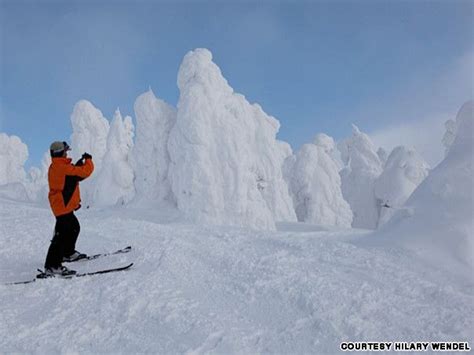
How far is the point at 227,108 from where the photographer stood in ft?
87.2

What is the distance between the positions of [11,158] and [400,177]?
55536mm

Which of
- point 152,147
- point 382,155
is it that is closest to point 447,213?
point 152,147

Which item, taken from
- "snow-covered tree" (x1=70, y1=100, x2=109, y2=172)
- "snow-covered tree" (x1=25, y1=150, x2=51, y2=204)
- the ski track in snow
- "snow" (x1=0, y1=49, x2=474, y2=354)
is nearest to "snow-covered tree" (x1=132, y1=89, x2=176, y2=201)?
"snow" (x1=0, y1=49, x2=474, y2=354)

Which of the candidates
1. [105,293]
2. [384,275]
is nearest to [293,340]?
[384,275]

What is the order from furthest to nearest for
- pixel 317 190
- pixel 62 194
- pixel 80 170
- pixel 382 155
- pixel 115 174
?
pixel 382 155 → pixel 115 174 → pixel 317 190 → pixel 62 194 → pixel 80 170

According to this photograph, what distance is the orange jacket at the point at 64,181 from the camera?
19.6ft

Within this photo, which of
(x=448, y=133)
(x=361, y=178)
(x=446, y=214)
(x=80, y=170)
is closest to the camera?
(x=80, y=170)

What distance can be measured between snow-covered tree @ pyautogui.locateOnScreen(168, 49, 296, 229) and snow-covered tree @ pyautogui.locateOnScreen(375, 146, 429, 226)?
43.9 feet

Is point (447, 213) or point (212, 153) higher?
point (212, 153)

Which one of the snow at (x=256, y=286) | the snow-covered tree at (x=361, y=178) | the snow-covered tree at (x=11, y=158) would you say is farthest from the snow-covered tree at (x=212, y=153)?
the snow-covered tree at (x=11, y=158)

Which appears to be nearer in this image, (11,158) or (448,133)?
(448,133)

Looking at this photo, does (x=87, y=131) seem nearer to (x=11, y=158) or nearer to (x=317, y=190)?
(x=11, y=158)

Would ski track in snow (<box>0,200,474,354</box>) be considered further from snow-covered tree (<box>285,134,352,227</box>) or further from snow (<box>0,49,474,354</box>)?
snow-covered tree (<box>285,134,352,227</box>)

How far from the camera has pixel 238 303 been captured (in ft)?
14.7
